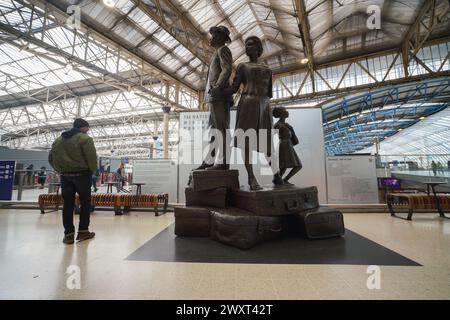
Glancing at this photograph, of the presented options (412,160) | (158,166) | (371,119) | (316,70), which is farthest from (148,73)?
(371,119)

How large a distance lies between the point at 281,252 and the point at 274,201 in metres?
0.53

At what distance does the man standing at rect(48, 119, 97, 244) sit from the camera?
247cm

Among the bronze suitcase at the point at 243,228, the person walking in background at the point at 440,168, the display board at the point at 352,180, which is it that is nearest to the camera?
the bronze suitcase at the point at 243,228

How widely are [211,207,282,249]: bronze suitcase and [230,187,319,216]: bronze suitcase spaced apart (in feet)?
0.30

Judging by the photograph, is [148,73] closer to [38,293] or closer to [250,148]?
[250,148]

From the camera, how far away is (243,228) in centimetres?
208

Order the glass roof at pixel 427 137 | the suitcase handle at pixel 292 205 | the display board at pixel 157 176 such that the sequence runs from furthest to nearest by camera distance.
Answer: the glass roof at pixel 427 137 < the display board at pixel 157 176 < the suitcase handle at pixel 292 205

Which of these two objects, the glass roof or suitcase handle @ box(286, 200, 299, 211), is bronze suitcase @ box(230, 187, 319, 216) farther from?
the glass roof

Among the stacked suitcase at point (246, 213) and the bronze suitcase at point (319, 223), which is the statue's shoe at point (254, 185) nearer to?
the stacked suitcase at point (246, 213)

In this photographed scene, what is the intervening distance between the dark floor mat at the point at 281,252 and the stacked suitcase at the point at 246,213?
0.11 meters

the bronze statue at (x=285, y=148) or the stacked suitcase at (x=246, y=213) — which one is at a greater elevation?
the bronze statue at (x=285, y=148)

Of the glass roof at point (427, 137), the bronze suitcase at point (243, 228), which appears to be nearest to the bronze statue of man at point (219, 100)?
the bronze suitcase at point (243, 228)

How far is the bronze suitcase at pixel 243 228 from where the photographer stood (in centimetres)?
208

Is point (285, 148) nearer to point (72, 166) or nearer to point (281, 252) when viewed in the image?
point (281, 252)
